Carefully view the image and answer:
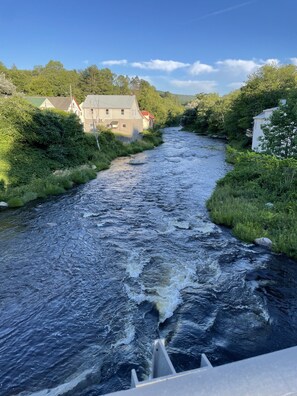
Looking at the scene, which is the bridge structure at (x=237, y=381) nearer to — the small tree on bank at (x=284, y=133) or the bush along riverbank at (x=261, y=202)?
the bush along riverbank at (x=261, y=202)

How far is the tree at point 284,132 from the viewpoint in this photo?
15.0m

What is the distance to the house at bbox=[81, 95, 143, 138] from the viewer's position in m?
42.1

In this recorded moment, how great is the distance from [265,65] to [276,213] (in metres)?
27.7

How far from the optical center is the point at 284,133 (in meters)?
15.5

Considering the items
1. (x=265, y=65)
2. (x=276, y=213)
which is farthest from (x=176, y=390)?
(x=265, y=65)

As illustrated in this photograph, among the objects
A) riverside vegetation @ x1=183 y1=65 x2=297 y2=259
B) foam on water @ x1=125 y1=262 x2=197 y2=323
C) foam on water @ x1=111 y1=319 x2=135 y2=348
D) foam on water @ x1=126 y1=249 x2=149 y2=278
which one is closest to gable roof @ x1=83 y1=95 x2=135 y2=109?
riverside vegetation @ x1=183 y1=65 x2=297 y2=259

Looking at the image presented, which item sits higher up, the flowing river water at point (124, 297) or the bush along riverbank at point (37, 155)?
the bush along riverbank at point (37, 155)

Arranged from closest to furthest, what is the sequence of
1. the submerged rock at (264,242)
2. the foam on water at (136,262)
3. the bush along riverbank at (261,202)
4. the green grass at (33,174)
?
the foam on water at (136,262) → the submerged rock at (264,242) → the bush along riverbank at (261,202) → the green grass at (33,174)

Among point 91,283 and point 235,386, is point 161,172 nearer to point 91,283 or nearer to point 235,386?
point 91,283

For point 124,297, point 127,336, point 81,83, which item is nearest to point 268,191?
point 124,297

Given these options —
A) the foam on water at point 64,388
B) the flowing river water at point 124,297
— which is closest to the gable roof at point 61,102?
the flowing river water at point 124,297

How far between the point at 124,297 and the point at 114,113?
132ft

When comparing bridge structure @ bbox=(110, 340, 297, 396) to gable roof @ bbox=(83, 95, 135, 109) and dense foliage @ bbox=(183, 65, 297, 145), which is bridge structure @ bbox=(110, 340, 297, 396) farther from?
gable roof @ bbox=(83, 95, 135, 109)

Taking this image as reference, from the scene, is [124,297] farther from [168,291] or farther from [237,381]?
[237,381]
